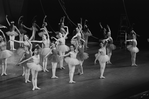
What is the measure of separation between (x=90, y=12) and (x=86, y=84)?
331 inches

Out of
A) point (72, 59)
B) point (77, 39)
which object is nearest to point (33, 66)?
point (72, 59)

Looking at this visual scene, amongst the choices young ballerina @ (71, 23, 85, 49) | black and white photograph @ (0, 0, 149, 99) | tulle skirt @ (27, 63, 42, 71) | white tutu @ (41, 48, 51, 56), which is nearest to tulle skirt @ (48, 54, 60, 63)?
black and white photograph @ (0, 0, 149, 99)

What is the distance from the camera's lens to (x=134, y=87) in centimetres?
791

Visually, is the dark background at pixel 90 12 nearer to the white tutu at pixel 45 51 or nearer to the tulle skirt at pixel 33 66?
the white tutu at pixel 45 51

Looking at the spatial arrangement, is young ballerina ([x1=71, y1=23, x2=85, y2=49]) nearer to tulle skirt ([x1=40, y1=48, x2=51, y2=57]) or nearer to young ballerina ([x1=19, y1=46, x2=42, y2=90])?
tulle skirt ([x1=40, y1=48, x2=51, y2=57])

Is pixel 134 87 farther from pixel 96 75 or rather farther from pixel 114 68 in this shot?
pixel 114 68

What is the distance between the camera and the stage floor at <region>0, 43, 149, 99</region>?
727 centimetres

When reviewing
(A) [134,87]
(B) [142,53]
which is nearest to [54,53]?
(A) [134,87]

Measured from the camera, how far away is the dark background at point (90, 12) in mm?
14703

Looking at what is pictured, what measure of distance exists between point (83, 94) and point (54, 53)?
1.83 metres

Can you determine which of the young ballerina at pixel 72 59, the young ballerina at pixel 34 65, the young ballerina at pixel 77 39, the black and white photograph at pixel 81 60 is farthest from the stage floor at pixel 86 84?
the young ballerina at pixel 77 39

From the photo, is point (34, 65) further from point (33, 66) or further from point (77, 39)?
point (77, 39)

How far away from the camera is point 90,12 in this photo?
634 inches

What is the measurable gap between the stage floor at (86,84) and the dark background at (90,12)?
4.49m
